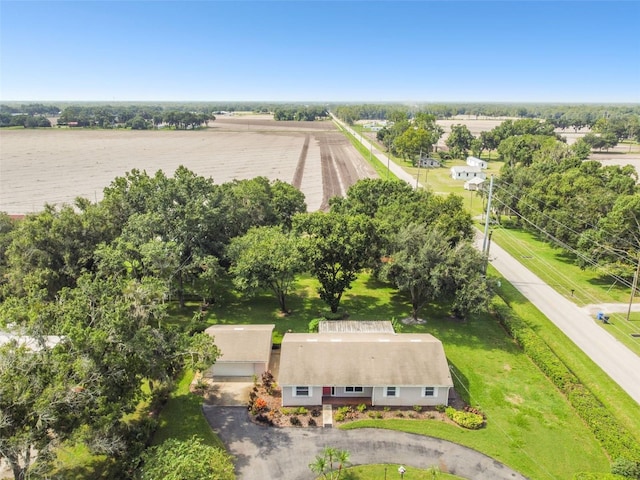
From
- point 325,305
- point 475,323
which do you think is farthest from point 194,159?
point 475,323

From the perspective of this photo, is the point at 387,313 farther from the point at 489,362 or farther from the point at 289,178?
the point at 289,178

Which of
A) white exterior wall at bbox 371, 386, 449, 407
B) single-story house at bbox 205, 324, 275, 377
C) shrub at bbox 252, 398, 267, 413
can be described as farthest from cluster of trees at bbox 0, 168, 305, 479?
white exterior wall at bbox 371, 386, 449, 407

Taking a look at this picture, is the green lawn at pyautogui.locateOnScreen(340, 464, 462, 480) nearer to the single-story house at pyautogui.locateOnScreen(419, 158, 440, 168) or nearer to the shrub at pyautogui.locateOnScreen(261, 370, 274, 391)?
the shrub at pyautogui.locateOnScreen(261, 370, 274, 391)

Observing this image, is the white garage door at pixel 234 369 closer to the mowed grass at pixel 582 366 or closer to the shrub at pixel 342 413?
the shrub at pixel 342 413

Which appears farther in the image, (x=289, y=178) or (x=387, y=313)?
(x=289, y=178)

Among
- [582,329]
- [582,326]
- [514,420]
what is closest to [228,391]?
[514,420]

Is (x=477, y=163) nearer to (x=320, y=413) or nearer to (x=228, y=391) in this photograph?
(x=320, y=413)
